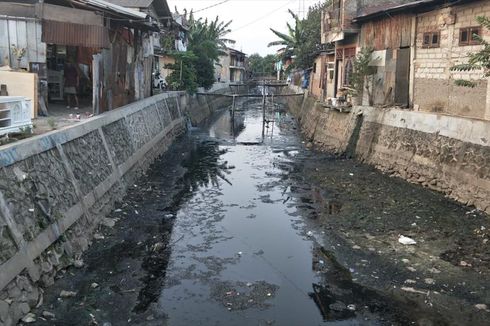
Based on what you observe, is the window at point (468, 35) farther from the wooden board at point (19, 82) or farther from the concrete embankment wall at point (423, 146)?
the wooden board at point (19, 82)

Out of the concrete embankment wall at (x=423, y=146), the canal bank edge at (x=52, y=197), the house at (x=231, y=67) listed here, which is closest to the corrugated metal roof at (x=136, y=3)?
the concrete embankment wall at (x=423, y=146)

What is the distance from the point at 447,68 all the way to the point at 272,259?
9040mm

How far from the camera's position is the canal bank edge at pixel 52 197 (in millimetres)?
6402

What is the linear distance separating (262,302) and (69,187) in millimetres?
4245

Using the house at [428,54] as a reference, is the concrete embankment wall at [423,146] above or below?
below

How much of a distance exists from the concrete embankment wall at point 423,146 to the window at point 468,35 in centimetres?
218

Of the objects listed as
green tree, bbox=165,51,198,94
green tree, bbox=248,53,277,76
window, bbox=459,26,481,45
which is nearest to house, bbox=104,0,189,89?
green tree, bbox=165,51,198,94

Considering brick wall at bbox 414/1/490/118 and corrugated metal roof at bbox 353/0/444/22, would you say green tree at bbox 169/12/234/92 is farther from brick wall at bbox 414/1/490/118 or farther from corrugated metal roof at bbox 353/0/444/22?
brick wall at bbox 414/1/490/118

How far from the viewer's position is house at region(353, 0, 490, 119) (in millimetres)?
13367

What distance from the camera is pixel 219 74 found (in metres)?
55.7

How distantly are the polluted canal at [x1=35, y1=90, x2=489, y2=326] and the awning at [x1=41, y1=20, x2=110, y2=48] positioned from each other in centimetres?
426

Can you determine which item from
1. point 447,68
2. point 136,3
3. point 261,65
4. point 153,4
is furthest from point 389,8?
point 261,65

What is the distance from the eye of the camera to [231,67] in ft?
208

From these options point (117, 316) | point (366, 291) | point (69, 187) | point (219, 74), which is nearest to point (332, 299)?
point (366, 291)
